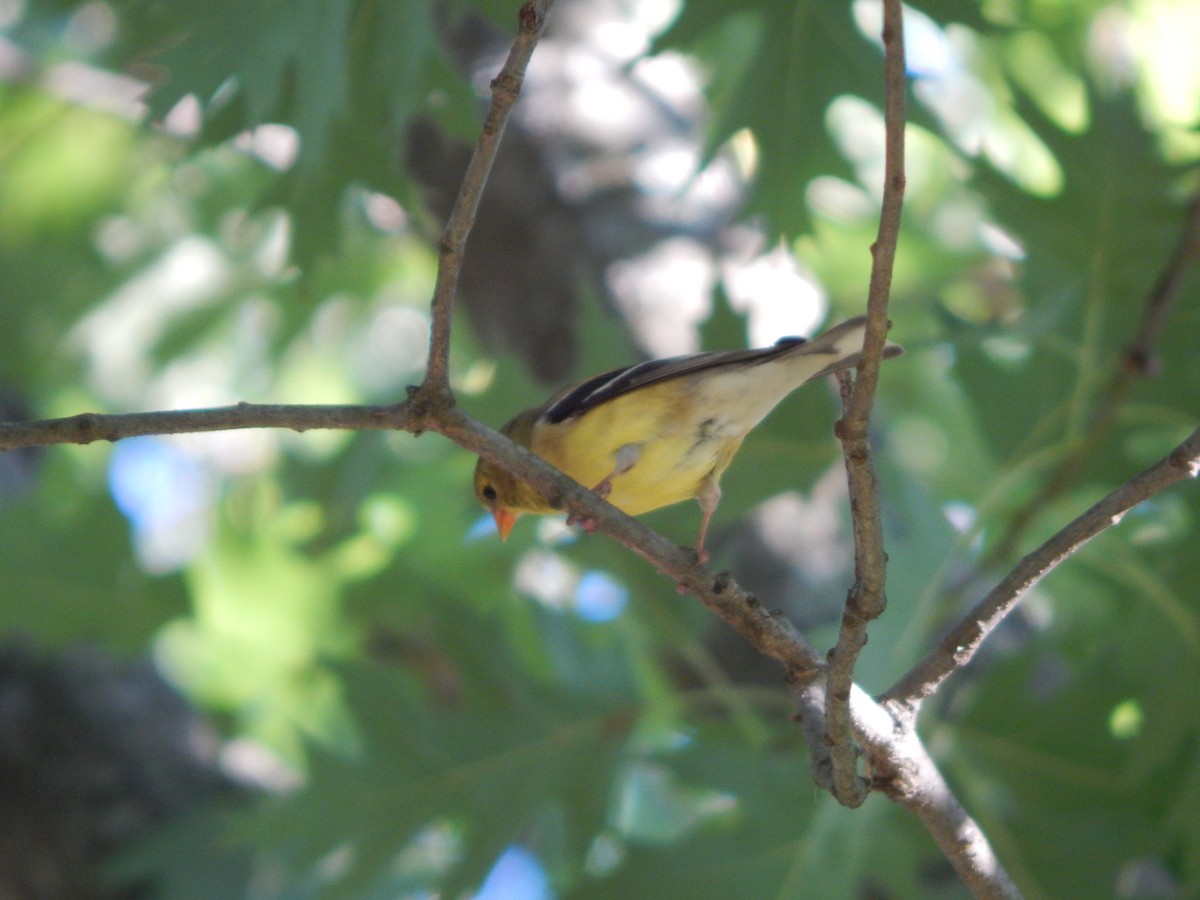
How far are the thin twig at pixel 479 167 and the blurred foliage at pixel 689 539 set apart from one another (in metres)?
1.62

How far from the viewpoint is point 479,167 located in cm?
230

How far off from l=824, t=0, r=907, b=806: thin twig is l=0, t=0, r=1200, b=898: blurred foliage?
207 centimetres

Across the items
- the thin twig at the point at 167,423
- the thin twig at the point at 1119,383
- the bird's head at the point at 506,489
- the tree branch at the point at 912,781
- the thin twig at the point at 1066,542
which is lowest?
the tree branch at the point at 912,781

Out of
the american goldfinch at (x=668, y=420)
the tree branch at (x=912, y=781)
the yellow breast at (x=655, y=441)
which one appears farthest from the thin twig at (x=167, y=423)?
the yellow breast at (x=655, y=441)

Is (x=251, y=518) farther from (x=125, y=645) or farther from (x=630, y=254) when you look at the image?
(x=630, y=254)

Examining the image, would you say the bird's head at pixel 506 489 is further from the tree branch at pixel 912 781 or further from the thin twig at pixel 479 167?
the tree branch at pixel 912 781

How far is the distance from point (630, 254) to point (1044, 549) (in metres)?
5.02

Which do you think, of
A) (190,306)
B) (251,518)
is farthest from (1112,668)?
(190,306)

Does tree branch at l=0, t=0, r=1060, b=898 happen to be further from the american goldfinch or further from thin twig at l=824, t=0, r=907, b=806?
the american goldfinch

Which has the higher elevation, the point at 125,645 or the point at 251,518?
the point at 251,518

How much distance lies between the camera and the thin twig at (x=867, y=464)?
211cm

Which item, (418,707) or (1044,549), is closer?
(1044,549)

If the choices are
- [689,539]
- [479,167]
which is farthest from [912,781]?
[689,539]

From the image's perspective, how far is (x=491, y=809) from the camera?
549 centimetres
